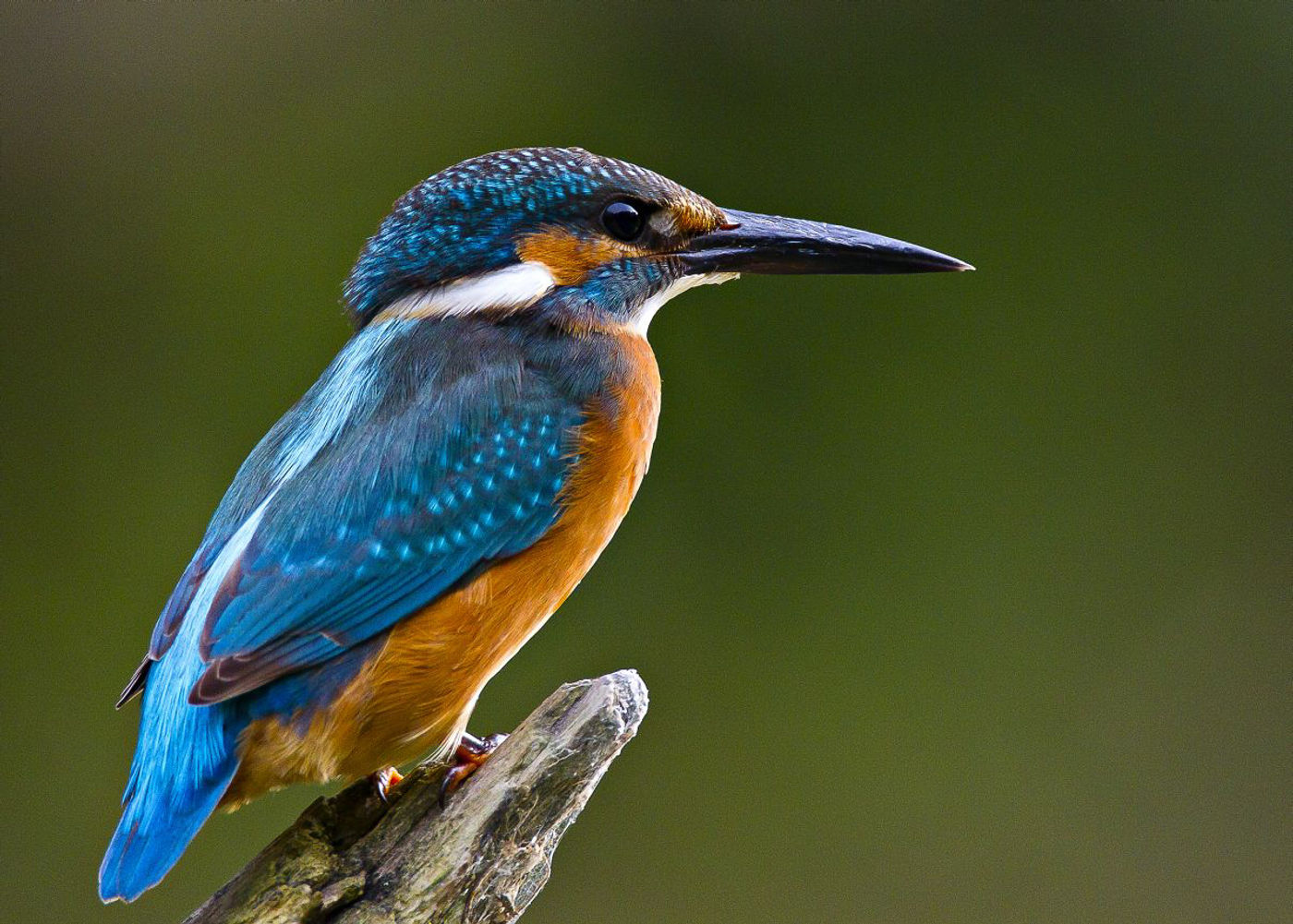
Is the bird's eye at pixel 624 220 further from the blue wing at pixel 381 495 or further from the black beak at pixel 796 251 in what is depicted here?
the blue wing at pixel 381 495

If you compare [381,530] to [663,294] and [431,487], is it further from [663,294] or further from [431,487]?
[663,294]

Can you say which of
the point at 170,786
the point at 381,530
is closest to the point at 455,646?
the point at 381,530

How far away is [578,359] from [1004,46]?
2.67 m

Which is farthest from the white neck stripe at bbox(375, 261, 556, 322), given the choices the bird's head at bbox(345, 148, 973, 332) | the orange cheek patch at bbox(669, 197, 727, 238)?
the orange cheek patch at bbox(669, 197, 727, 238)

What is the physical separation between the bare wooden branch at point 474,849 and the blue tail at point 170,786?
0.58 ft

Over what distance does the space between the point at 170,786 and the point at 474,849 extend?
1.42 ft

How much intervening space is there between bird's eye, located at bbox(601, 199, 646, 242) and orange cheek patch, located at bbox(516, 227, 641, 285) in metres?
0.03

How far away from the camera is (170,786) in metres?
2.00

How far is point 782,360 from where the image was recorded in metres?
4.44

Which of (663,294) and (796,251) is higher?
(796,251)

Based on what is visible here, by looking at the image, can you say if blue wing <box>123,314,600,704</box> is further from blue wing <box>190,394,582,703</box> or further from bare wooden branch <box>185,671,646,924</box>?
bare wooden branch <box>185,671,646,924</box>

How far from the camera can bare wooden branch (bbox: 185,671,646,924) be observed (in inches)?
82.0

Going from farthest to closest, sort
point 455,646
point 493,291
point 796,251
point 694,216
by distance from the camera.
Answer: point 796,251
point 694,216
point 493,291
point 455,646

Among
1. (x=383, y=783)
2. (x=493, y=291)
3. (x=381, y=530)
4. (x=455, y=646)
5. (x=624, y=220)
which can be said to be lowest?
(x=383, y=783)
